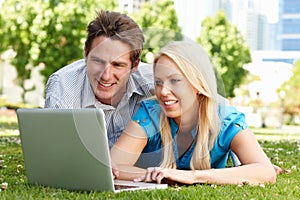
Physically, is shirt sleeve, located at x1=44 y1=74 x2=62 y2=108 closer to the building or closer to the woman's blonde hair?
the woman's blonde hair

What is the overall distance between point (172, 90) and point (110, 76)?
1.91 ft

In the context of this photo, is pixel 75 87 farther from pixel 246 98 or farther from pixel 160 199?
pixel 246 98

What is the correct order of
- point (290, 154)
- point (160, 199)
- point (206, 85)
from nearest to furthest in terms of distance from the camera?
point (160, 199)
point (206, 85)
point (290, 154)

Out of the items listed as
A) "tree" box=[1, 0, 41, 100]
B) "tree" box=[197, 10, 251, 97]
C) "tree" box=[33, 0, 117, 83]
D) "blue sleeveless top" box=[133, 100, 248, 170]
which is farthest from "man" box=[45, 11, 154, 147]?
"tree" box=[197, 10, 251, 97]

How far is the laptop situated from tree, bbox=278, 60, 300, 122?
32284 millimetres

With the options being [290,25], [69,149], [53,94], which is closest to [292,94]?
[53,94]

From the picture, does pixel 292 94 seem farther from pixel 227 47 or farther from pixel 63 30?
pixel 63 30

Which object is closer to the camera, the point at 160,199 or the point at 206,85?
the point at 160,199

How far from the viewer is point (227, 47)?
31656 millimetres

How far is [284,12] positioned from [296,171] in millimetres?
115920

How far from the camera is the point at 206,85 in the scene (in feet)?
13.0

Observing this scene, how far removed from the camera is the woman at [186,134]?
386 centimetres

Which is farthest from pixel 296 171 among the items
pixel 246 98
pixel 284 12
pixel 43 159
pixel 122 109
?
pixel 284 12

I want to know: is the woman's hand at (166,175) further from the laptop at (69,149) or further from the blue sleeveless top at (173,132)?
the blue sleeveless top at (173,132)
